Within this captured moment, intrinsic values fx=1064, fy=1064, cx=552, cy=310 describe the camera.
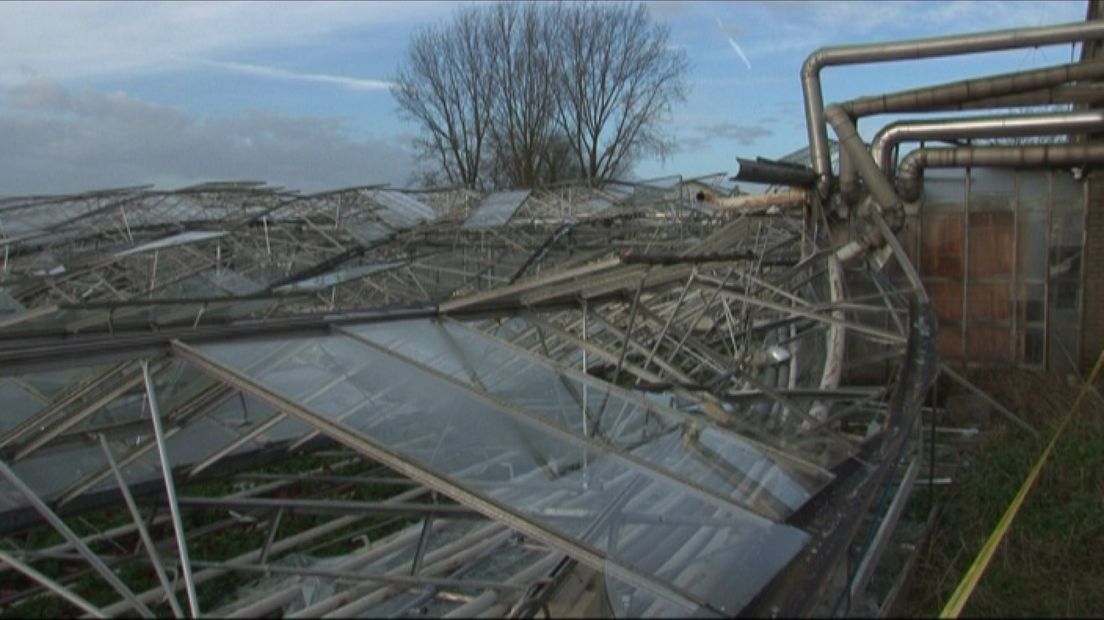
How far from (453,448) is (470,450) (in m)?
0.08

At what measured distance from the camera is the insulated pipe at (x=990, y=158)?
15.2 meters

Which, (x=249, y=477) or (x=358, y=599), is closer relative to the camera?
(x=358, y=599)

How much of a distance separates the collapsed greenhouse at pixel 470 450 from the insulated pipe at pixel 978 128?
3407 mm

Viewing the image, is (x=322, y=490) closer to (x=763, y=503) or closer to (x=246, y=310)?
(x=246, y=310)

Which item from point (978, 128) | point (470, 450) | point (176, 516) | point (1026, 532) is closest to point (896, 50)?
point (978, 128)

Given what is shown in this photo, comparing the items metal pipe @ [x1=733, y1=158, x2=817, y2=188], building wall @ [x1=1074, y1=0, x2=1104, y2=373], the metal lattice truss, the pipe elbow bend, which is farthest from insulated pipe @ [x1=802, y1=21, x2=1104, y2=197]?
the metal lattice truss

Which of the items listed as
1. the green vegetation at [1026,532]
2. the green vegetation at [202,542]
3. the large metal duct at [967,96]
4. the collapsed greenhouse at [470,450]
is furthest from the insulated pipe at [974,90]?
the green vegetation at [202,542]

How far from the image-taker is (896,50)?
1681 cm

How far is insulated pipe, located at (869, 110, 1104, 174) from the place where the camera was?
48.5 ft

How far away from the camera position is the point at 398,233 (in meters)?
25.1

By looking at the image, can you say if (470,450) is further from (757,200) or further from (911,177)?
(757,200)

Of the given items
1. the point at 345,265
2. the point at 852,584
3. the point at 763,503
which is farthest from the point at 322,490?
the point at 345,265

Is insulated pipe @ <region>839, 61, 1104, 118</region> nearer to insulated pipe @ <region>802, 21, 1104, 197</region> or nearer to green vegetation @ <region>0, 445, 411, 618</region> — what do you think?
insulated pipe @ <region>802, 21, 1104, 197</region>

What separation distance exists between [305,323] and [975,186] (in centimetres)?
1273
